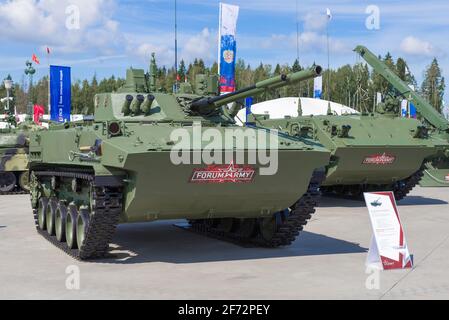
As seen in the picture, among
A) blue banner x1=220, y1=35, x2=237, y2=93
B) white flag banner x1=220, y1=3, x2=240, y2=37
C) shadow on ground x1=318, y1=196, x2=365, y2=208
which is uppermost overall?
white flag banner x1=220, y1=3, x2=240, y2=37

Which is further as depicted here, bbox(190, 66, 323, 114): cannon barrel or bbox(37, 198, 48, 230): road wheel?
bbox(37, 198, 48, 230): road wheel

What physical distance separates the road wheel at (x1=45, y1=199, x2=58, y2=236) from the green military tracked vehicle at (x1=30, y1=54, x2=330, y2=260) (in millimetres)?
390

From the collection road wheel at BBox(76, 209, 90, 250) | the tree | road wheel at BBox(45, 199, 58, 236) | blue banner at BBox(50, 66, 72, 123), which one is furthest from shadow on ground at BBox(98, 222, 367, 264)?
the tree

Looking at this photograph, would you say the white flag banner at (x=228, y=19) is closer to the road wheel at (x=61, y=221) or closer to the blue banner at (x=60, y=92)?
the blue banner at (x=60, y=92)

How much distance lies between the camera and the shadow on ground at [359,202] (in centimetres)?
2061

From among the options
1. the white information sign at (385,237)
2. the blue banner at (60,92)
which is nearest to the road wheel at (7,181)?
the blue banner at (60,92)

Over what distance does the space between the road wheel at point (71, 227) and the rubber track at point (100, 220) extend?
1.69ft

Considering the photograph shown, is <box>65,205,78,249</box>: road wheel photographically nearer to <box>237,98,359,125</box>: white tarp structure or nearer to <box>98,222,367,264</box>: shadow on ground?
<box>98,222,367,264</box>: shadow on ground

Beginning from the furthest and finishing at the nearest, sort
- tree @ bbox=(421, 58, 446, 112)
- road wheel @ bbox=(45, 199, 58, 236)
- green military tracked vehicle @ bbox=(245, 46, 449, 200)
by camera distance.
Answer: tree @ bbox=(421, 58, 446, 112), green military tracked vehicle @ bbox=(245, 46, 449, 200), road wheel @ bbox=(45, 199, 58, 236)

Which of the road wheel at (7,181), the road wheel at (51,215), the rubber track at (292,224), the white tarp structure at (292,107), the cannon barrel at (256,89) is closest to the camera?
the cannon barrel at (256,89)

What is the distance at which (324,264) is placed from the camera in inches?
416

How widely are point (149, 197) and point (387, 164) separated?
11.0 metres

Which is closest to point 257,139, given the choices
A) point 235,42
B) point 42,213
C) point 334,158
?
point 42,213

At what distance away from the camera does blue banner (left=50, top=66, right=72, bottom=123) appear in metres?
32.2
